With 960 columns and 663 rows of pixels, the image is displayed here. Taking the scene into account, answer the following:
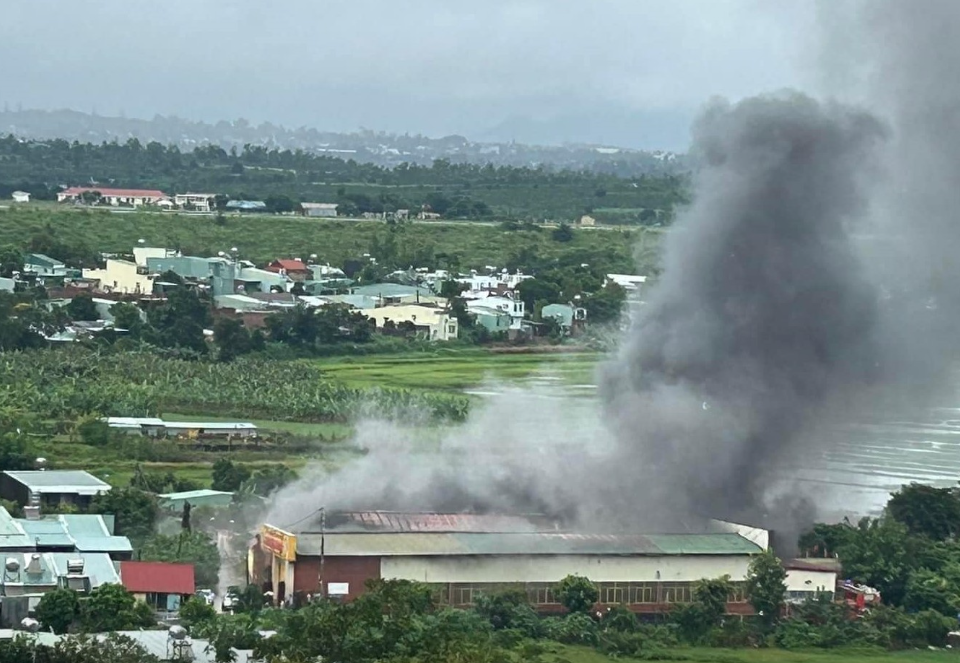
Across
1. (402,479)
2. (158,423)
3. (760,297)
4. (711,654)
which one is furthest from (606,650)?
(158,423)

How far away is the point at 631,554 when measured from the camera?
83.1ft

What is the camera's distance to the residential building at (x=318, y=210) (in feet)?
254

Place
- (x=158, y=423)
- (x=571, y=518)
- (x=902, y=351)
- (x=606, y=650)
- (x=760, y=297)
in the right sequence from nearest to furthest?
(x=606, y=650), (x=571, y=518), (x=760, y=297), (x=902, y=351), (x=158, y=423)

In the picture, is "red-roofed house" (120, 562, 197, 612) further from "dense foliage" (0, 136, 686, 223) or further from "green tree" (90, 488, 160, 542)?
"dense foliage" (0, 136, 686, 223)

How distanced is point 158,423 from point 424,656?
16.8m

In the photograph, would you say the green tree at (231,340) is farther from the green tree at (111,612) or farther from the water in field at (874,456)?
the green tree at (111,612)

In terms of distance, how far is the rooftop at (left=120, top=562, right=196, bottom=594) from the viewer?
23.3 m

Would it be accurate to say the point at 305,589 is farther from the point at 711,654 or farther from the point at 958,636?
the point at 958,636

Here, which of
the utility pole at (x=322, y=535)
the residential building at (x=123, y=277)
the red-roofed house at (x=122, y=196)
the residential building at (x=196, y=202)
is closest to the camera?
the utility pole at (x=322, y=535)

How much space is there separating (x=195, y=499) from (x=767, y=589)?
8.50 m

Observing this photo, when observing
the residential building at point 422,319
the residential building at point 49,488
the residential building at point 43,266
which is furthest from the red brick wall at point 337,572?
the residential building at point 43,266

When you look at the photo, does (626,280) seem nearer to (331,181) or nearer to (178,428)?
(178,428)

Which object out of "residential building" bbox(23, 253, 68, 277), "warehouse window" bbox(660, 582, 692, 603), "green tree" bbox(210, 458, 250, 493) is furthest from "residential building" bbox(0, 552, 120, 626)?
"residential building" bbox(23, 253, 68, 277)

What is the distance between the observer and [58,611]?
21.4 meters
